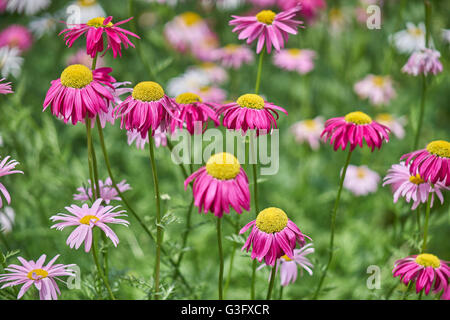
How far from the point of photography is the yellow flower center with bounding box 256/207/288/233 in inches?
30.6

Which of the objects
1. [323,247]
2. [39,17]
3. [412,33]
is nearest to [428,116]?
[412,33]

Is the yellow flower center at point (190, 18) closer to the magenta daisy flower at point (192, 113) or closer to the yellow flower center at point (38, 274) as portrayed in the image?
the magenta daisy flower at point (192, 113)

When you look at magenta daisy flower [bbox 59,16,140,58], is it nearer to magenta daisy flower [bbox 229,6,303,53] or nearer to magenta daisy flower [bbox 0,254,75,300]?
magenta daisy flower [bbox 229,6,303,53]

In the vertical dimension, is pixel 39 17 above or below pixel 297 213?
above

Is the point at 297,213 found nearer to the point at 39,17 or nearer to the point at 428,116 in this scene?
the point at 428,116

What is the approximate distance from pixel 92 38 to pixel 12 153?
0.72 meters

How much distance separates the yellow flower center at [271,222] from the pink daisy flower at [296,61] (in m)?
1.35

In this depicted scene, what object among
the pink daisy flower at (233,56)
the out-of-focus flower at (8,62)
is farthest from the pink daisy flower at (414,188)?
the out-of-focus flower at (8,62)

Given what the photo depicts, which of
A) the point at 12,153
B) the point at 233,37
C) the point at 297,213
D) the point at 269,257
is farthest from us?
the point at 233,37

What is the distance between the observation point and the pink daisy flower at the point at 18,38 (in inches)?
88.2

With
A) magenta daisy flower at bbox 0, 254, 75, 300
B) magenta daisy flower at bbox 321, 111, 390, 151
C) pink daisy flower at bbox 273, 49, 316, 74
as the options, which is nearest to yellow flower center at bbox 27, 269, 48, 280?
magenta daisy flower at bbox 0, 254, 75, 300

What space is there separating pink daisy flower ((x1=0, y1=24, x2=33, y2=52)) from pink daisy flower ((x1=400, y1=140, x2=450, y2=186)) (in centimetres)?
204

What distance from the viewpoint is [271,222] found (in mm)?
776
